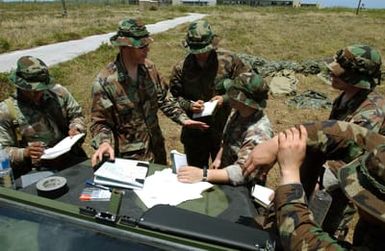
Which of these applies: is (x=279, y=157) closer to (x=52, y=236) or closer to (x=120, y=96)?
(x=52, y=236)

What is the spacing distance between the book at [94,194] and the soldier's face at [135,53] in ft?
3.94

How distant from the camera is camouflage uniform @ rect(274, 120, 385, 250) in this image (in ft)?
4.14

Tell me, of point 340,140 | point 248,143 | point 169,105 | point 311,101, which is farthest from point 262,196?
point 311,101

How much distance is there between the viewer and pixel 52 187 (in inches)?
87.0

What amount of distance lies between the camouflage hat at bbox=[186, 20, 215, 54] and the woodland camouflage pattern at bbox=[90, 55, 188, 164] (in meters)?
0.43

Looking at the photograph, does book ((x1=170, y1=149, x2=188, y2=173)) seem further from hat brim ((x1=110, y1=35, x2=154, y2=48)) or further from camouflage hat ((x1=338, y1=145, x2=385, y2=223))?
camouflage hat ((x1=338, y1=145, x2=385, y2=223))

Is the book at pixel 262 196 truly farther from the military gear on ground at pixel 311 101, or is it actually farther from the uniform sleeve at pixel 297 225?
the military gear on ground at pixel 311 101

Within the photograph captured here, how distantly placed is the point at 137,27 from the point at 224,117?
1.33m

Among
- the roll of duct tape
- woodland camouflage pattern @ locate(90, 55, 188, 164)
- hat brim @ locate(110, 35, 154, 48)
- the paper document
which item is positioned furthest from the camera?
woodland camouflage pattern @ locate(90, 55, 188, 164)

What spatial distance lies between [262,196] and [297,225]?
90cm

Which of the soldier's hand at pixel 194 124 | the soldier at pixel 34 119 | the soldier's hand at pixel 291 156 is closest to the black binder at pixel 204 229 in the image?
the soldier's hand at pixel 291 156

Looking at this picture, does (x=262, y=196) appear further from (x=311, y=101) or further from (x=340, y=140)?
(x=311, y=101)


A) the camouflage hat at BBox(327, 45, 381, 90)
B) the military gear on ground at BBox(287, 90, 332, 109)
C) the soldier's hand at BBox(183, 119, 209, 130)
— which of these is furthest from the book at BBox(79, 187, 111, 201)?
the military gear on ground at BBox(287, 90, 332, 109)

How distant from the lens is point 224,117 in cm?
384
